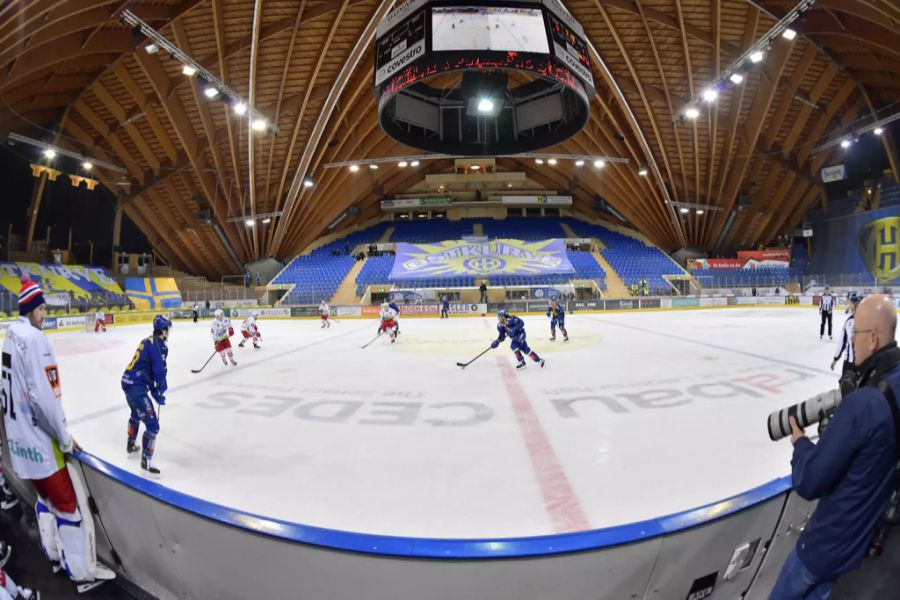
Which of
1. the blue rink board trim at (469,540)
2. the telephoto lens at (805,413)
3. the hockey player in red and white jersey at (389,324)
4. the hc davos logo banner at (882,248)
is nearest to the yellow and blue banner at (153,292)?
the hockey player in red and white jersey at (389,324)

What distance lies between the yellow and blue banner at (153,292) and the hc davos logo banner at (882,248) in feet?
163

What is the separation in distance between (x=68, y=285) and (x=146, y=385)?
30.3 m

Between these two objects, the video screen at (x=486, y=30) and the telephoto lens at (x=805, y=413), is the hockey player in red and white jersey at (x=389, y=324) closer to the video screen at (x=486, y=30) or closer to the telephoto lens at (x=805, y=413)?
the video screen at (x=486, y=30)

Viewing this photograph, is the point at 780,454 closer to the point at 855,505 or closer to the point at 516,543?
the point at 855,505

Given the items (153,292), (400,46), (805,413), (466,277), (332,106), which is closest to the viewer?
(805,413)

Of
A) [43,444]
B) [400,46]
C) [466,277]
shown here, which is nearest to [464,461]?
[43,444]

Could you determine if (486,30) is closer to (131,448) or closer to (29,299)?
(29,299)

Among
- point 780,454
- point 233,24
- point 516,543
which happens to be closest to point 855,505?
point 516,543

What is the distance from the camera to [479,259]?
33.7m

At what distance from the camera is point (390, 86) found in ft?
31.3

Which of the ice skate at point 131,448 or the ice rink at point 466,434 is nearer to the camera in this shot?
the ice rink at point 466,434

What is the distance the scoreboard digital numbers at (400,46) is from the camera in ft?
29.4

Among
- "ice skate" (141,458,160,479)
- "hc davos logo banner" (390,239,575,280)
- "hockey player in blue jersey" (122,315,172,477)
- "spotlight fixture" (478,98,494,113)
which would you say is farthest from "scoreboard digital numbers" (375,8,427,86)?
"hc davos logo banner" (390,239,575,280)

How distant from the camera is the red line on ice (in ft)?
9.78
